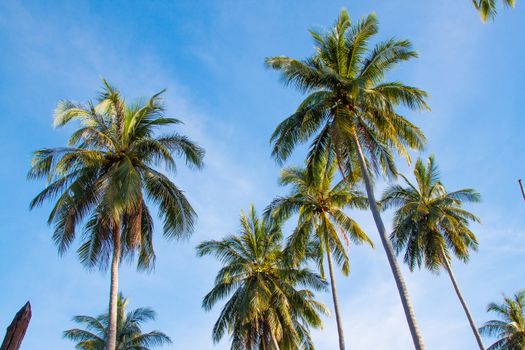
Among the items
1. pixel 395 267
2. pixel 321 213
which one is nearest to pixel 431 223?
pixel 321 213

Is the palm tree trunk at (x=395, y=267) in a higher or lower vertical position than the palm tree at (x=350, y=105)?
lower

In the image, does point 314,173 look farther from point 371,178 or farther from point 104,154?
point 104,154

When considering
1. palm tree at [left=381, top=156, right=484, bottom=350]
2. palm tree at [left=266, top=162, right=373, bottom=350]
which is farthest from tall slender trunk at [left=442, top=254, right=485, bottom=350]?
palm tree at [left=266, top=162, right=373, bottom=350]

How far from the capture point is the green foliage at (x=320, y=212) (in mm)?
24047

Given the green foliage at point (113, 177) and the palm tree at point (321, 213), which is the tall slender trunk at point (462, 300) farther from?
the green foliage at point (113, 177)

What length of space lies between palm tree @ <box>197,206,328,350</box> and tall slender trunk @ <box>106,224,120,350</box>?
9.18 m

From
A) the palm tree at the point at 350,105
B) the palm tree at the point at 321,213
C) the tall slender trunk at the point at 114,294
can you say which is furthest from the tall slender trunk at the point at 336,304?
the tall slender trunk at the point at 114,294

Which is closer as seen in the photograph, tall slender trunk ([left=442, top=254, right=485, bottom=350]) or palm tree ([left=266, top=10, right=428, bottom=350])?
palm tree ([left=266, top=10, right=428, bottom=350])

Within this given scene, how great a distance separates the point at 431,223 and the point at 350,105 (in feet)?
38.5

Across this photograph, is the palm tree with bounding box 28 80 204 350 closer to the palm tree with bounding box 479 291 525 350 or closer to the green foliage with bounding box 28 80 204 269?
the green foliage with bounding box 28 80 204 269

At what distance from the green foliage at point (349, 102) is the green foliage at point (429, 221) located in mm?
9369

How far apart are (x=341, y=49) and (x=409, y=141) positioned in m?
4.47

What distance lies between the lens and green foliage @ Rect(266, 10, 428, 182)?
1739 cm

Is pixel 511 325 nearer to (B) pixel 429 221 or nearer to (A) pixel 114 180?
(B) pixel 429 221
